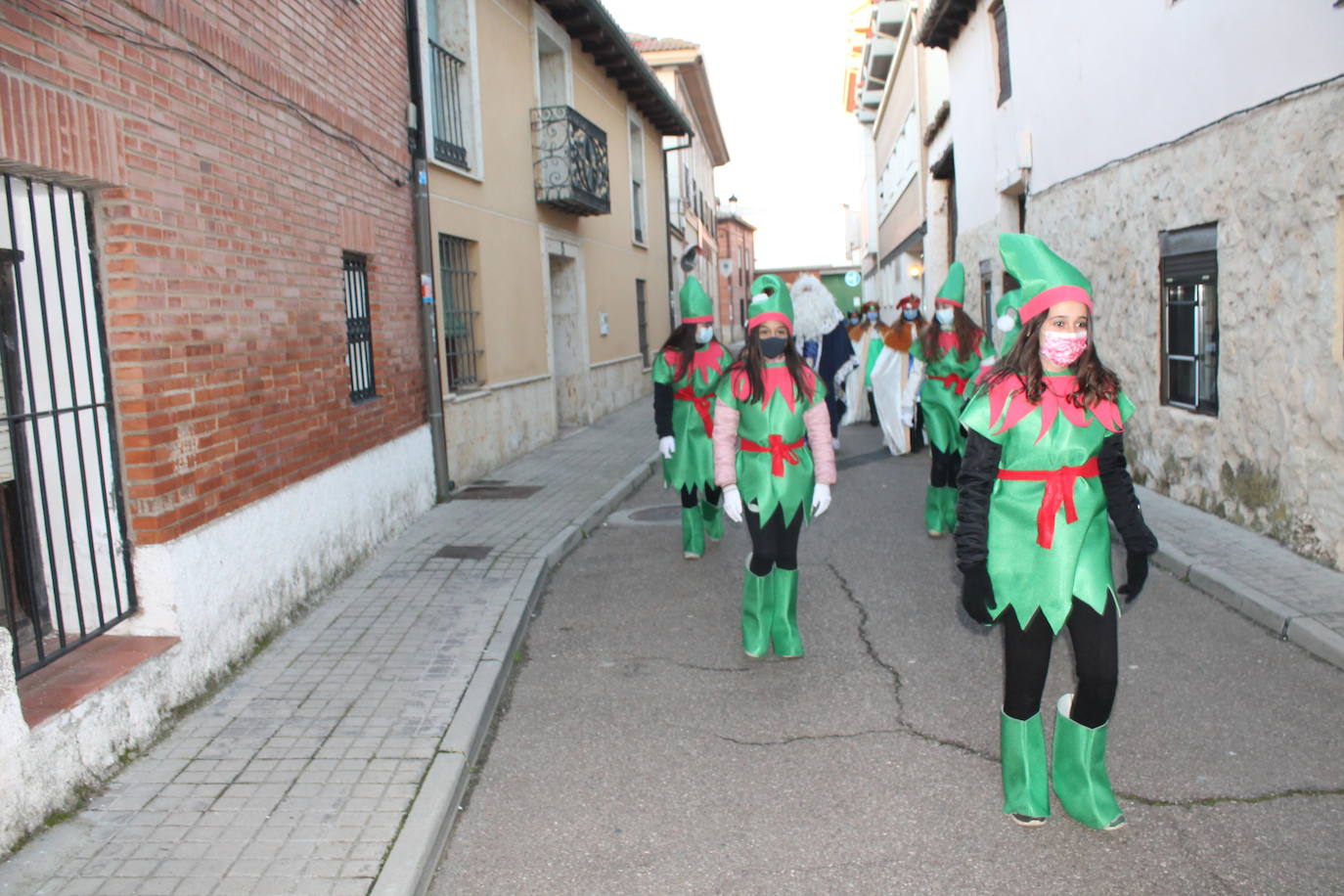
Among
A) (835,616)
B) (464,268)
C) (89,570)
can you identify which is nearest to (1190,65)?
(835,616)

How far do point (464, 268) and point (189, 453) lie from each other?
6.96 metres

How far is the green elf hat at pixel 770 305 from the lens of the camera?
16.8 ft

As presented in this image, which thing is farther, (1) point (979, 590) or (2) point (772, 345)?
(2) point (772, 345)

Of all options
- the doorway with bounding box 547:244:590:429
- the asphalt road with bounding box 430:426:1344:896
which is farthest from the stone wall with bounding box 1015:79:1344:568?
the doorway with bounding box 547:244:590:429

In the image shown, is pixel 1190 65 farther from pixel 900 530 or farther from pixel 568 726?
pixel 568 726

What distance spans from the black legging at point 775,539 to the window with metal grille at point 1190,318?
4643 millimetres

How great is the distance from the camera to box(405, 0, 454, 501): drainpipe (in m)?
9.42

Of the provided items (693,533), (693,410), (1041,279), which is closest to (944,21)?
(693,410)

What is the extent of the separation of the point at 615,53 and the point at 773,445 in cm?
1354

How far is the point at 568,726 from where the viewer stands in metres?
4.61

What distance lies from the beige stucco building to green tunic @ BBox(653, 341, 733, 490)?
3237 millimetres

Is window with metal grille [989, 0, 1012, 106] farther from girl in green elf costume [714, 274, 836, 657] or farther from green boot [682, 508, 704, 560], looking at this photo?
girl in green elf costume [714, 274, 836, 657]

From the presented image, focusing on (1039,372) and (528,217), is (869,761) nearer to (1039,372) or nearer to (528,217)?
(1039,372)

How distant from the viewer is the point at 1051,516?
132 inches
